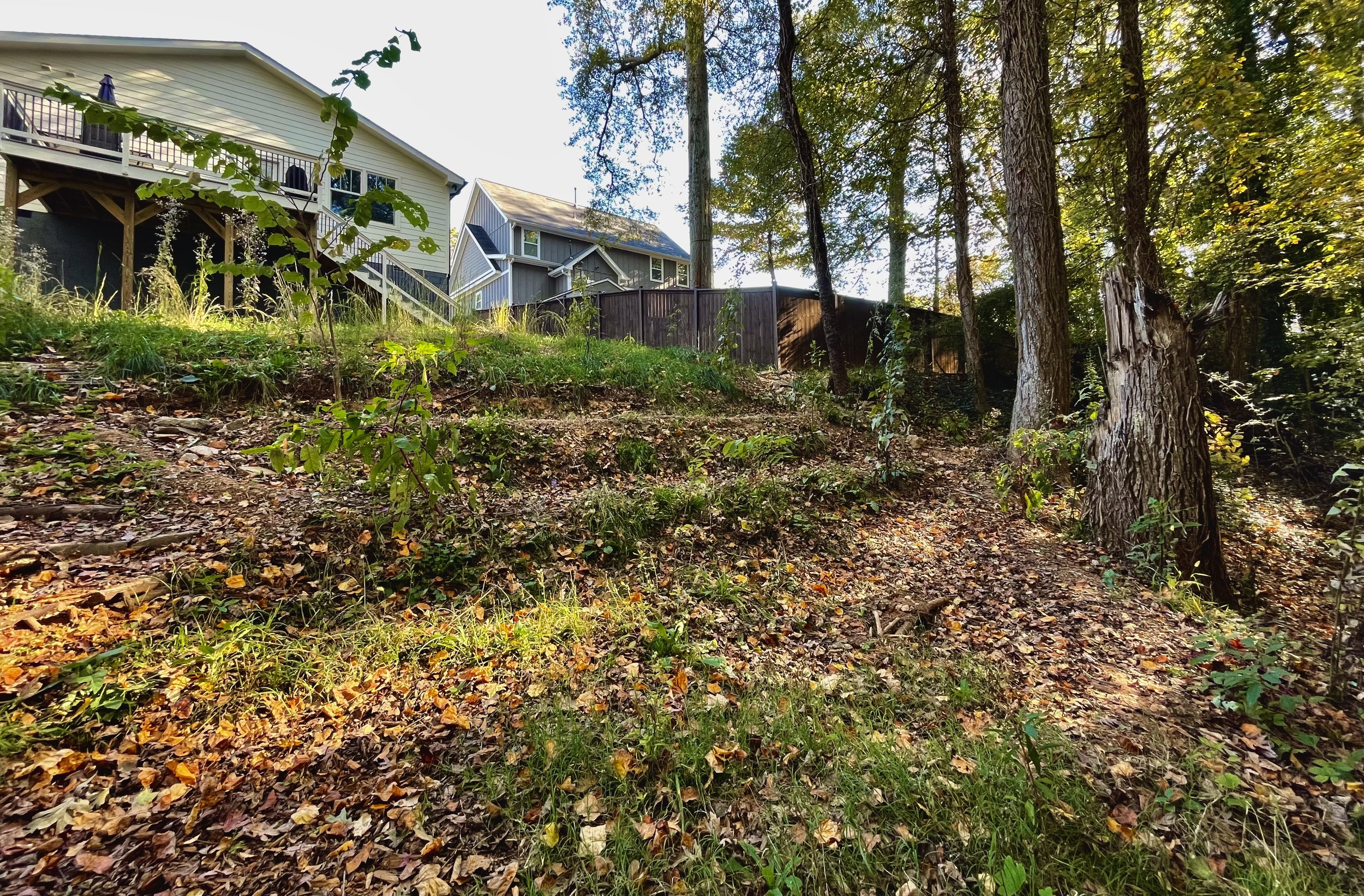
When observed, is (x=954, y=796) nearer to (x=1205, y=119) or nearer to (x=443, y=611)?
(x=443, y=611)

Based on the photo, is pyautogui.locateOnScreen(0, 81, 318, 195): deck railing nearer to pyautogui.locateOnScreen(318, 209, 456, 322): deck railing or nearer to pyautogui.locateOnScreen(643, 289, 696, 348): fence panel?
pyautogui.locateOnScreen(318, 209, 456, 322): deck railing

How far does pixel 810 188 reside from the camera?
7.43 meters

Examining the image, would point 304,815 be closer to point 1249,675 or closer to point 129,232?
point 1249,675

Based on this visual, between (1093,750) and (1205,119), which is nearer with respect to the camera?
(1093,750)

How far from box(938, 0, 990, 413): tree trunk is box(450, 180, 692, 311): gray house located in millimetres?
11997

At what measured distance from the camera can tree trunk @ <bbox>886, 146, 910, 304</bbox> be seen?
913 centimetres

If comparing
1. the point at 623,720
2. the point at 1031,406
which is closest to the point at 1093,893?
the point at 623,720

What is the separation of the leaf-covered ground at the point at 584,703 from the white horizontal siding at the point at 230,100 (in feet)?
29.0

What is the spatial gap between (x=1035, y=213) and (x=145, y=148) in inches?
529

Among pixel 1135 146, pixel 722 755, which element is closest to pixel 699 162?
pixel 1135 146

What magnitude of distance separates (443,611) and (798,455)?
12.8 feet

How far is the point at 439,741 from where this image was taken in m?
1.87

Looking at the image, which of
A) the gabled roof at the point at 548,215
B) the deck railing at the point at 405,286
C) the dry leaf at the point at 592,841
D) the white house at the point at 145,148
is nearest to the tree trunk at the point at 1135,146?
the dry leaf at the point at 592,841

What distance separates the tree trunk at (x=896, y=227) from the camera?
9.13 meters
